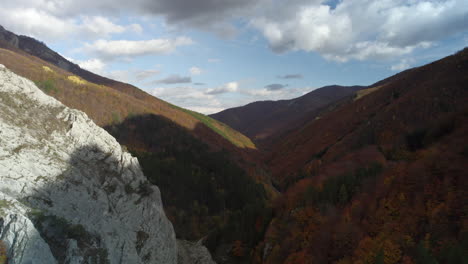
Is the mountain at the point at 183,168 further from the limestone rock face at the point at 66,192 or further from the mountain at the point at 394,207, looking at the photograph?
the limestone rock face at the point at 66,192

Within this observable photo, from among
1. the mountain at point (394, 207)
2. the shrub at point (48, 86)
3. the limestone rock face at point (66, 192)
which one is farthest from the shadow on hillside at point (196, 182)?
the shrub at point (48, 86)

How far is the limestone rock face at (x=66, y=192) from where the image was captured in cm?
1966

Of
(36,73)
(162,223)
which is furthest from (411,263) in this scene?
(36,73)

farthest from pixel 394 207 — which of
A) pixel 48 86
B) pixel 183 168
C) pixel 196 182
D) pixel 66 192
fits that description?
pixel 48 86

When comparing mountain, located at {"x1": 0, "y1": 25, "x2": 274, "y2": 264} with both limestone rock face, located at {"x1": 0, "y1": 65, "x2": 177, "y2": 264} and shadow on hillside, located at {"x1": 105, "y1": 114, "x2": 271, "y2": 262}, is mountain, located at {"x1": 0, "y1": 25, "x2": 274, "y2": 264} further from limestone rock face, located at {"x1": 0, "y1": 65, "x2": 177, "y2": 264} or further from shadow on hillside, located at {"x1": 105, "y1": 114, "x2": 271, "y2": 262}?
limestone rock face, located at {"x1": 0, "y1": 65, "x2": 177, "y2": 264}

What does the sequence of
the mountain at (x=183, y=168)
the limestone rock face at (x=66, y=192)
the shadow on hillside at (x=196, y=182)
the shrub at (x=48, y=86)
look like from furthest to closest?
the shrub at (x=48, y=86) → the mountain at (x=183, y=168) → the shadow on hillside at (x=196, y=182) → the limestone rock face at (x=66, y=192)

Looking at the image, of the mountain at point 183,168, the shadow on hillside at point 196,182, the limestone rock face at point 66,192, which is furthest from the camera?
the mountain at point 183,168

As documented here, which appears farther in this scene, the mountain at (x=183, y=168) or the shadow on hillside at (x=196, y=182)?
the mountain at (x=183, y=168)

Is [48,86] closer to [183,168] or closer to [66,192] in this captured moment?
[183,168]

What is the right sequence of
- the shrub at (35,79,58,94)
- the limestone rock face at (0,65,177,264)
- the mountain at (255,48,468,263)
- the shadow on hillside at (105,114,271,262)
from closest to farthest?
the limestone rock face at (0,65,177,264) → the mountain at (255,48,468,263) → the shadow on hillside at (105,114,271,262) → the shrub at (35,79,58,94)

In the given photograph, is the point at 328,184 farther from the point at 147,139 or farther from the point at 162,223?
the point at 147,139

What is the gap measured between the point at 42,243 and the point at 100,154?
14.9 meters

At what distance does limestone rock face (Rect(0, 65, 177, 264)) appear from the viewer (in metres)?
19.7

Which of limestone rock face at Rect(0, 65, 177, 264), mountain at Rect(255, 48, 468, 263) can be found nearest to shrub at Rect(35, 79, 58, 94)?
limestone rock face at Rect(0, 65, 177, 264)
